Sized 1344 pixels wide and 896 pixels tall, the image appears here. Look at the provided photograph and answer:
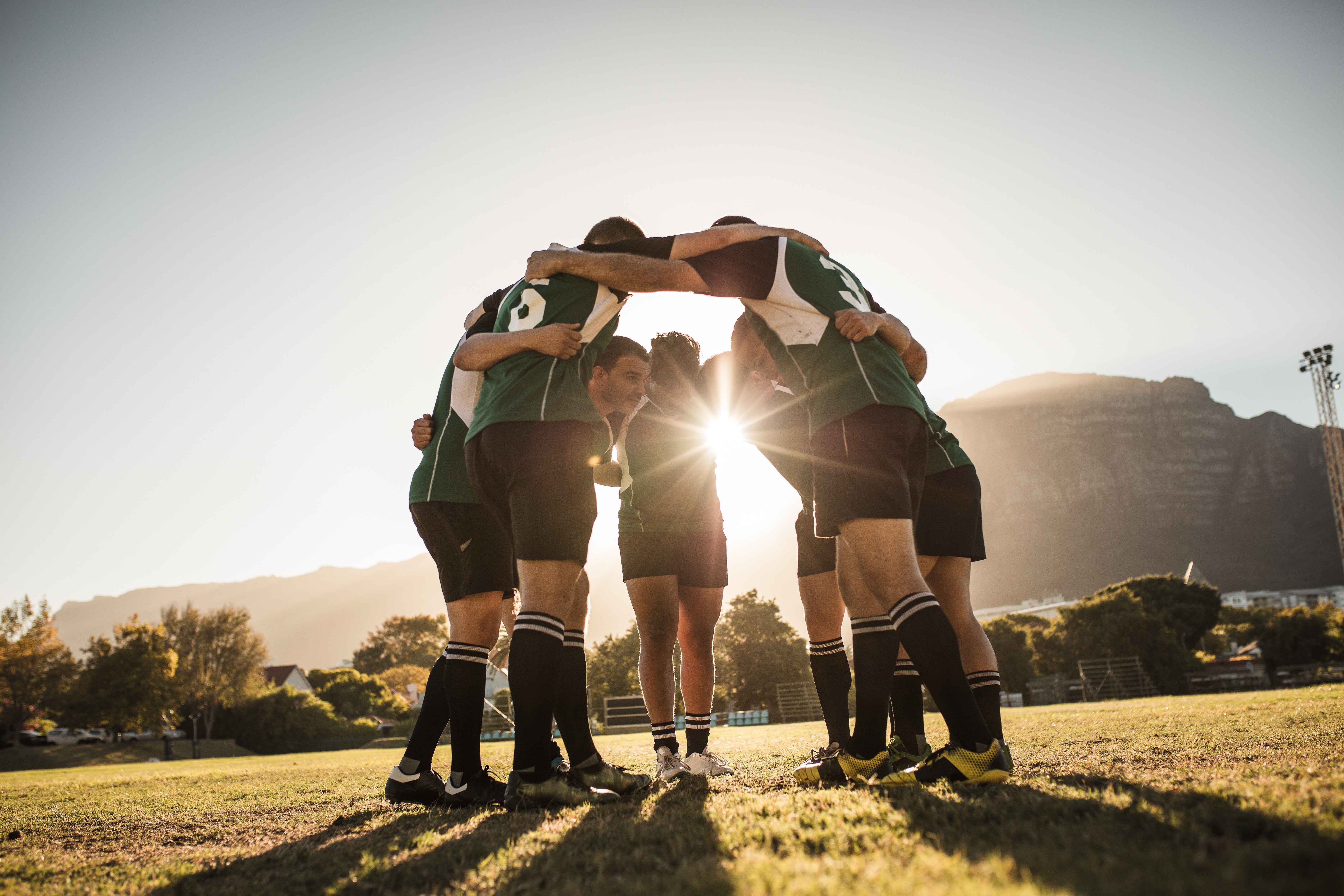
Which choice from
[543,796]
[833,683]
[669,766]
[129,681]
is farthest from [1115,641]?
[129,681]

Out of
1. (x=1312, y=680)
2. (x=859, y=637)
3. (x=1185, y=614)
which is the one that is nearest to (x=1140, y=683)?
(x=1312, y=680)

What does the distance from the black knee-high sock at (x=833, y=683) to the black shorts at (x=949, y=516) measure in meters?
0.69

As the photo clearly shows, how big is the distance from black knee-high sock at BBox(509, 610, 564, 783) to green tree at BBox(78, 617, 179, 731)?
39125 millimetres

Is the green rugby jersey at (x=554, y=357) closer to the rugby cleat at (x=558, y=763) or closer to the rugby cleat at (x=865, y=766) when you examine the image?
the rugby cleat at (x=558, y=763)

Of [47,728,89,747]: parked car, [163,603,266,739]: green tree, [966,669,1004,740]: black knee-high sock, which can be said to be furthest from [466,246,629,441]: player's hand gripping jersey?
[47,728,89,747]: parked car

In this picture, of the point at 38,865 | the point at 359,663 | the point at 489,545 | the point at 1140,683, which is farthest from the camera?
the point at 359,663

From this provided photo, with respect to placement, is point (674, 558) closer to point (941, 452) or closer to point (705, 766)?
point (705, 766)

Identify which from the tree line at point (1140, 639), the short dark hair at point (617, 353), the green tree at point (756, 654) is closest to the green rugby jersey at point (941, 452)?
the short dark hair at point (617, 353)

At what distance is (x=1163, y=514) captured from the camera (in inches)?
6895

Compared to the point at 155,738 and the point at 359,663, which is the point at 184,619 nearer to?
the point at 155,738

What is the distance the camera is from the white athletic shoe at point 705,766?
3.57m

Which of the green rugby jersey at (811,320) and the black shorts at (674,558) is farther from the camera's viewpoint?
the black shorts at (674,558)

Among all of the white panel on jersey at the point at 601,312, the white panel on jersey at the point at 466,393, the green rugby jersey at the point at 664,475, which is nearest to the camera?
the white panel on jersey at the point at 601,312

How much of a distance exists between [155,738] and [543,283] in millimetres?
56444
